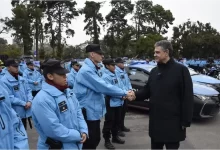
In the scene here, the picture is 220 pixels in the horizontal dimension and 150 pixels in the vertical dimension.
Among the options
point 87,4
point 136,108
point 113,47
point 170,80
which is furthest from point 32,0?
point 170,80

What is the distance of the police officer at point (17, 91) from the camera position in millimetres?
4723

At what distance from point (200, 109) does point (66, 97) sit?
4674 mm

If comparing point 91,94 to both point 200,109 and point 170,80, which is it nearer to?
point 170,80

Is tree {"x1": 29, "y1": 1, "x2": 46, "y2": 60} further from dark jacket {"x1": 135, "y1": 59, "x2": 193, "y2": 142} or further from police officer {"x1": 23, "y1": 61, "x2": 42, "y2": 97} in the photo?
dark jacket {"x1": 135, "y1": 59, "x2": 193, "y2": 142}

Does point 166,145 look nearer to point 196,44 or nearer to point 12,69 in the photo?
point 12,69

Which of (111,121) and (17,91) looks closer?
(17,91)

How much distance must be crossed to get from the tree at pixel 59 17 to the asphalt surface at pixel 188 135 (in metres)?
33.9

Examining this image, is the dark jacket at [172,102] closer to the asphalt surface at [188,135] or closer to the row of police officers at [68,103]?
the row of police officers at [68,103]

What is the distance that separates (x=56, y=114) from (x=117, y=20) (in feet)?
154

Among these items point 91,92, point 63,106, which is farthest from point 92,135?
point 63,106

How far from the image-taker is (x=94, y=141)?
12.3 feet

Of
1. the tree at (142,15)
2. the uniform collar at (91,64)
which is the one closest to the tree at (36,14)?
the tree at (142,15)

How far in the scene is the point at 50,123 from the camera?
2.45m

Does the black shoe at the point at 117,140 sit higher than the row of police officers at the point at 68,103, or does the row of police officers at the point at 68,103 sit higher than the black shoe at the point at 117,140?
the row of police officers at the point at 68,103
